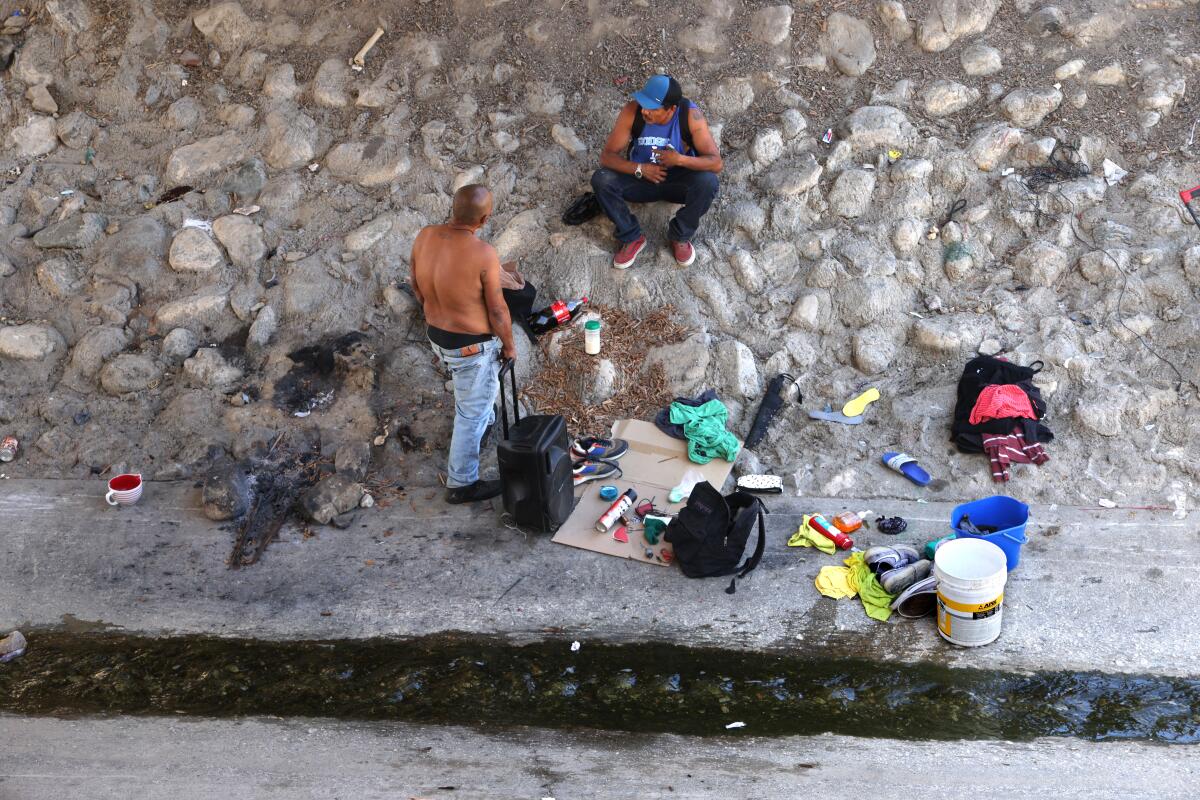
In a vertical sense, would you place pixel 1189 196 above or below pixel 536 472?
above

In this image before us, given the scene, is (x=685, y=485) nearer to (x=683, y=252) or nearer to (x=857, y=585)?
(x=857, y=585)

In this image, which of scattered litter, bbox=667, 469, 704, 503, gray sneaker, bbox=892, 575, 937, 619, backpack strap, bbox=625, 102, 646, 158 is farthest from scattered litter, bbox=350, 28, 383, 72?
gray sneaker, bbox=892, 575, 937, 619

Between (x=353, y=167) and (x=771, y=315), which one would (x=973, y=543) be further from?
(x=353, y=167)

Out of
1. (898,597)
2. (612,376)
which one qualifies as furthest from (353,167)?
(898,597)

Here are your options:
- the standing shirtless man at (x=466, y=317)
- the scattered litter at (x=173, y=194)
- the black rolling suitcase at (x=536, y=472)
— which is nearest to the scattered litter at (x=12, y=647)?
the standing shirtless man at (x=466, y=317)

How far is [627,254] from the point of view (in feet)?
22.3

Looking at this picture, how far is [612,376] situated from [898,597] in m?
2.46

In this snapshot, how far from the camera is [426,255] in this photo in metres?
5.33

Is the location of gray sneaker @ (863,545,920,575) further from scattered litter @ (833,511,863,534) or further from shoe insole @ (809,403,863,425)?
shoe insole @ (809,403,863,425)

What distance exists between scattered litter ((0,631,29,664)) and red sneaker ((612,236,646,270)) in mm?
4225

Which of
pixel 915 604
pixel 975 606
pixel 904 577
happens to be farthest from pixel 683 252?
pixel 975 606

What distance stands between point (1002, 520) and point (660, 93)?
3.36 meters

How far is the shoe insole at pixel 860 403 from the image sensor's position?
6.23 metres

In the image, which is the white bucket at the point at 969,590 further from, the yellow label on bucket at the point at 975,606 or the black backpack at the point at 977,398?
the black backpack at the point at 977,398
